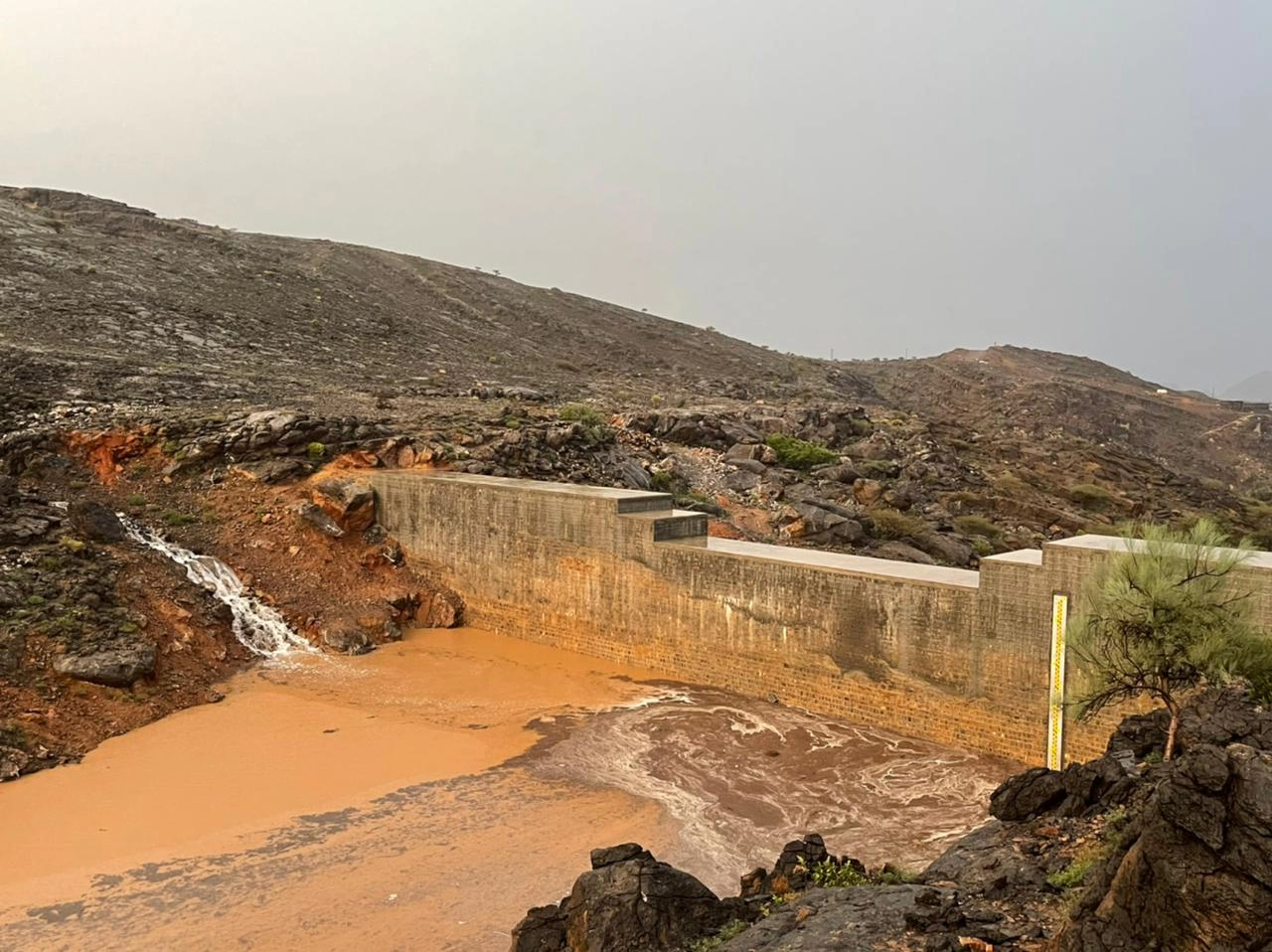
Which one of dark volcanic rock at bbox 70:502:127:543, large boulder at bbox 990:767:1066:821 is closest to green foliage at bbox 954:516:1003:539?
large boulder at bbox 990:767:1066:821

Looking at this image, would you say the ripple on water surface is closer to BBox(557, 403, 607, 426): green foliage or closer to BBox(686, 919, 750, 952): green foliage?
BBox(686, 919, 750, 952): green foliage

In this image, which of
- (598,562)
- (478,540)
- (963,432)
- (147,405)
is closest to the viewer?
(598,562)

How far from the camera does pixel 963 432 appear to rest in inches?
1473

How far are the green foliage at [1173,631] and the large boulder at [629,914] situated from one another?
4.00 m

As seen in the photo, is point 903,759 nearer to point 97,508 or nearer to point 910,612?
point 910,612

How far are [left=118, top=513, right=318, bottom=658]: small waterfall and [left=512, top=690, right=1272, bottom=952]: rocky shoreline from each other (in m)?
9.92

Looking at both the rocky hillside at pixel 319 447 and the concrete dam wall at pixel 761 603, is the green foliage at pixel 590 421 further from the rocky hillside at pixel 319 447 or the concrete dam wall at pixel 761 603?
the concrete dam wall at pixel 761 603

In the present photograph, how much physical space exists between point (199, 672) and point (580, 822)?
708 centimetres

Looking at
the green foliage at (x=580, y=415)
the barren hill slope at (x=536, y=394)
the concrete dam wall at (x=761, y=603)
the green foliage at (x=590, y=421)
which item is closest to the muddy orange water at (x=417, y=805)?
the concrete dam wall at (x=761, y=603)

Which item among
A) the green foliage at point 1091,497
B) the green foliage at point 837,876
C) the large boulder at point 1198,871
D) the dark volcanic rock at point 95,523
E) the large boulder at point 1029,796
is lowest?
the green foliage at point 837,876

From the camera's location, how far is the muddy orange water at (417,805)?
8695 mm

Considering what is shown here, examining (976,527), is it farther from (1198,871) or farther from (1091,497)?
(1198,871)

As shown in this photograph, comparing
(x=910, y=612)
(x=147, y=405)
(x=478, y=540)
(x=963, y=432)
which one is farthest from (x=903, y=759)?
(x=963, y=432)

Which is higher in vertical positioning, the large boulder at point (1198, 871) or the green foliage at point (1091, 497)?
the green foliage at point (1091, 497)
